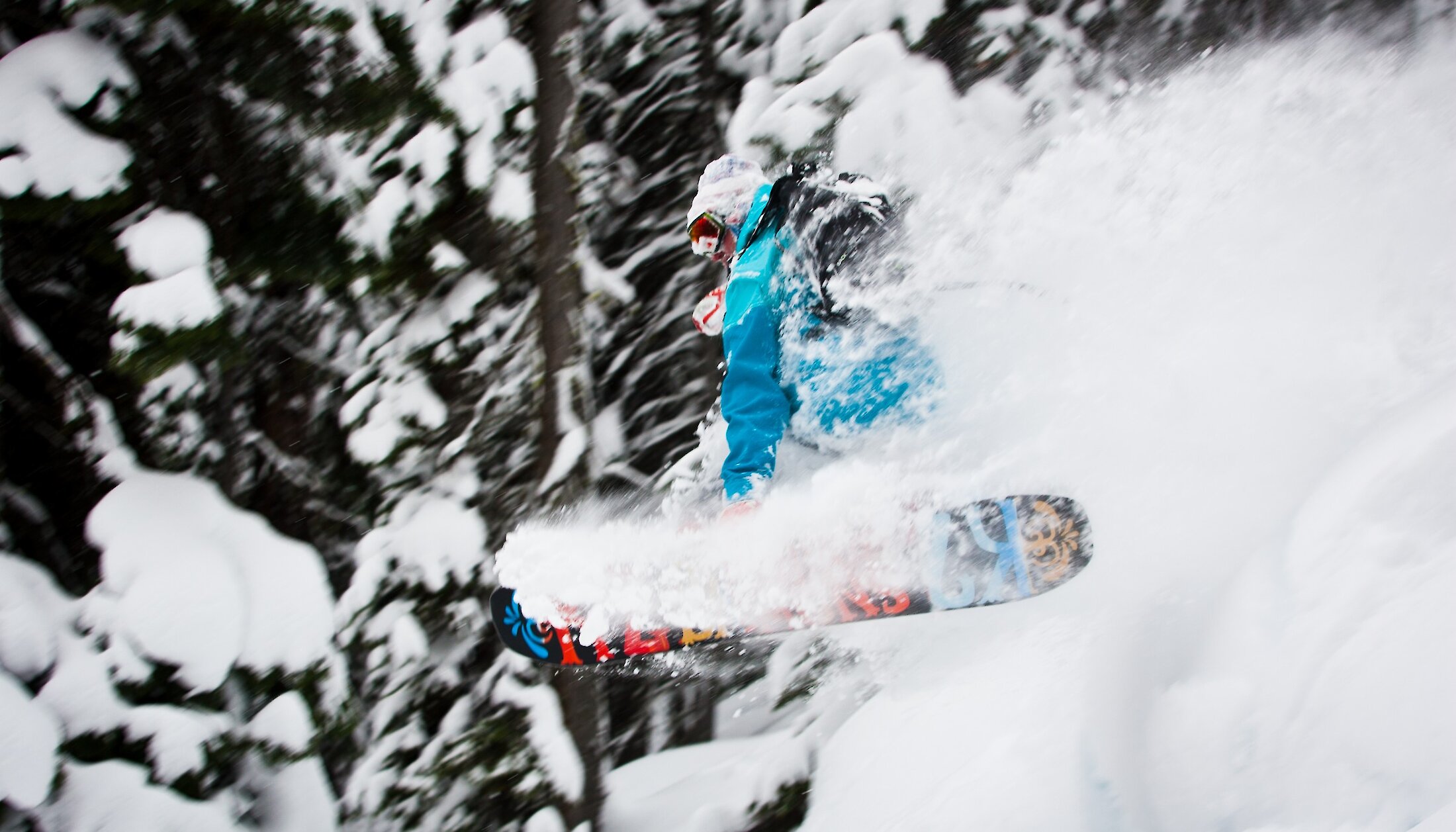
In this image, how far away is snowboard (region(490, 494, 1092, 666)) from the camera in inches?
120

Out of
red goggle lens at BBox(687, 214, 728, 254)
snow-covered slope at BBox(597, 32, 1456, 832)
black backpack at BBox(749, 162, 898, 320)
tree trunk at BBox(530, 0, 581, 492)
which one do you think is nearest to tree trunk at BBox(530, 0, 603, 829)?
tree trunk at BBox(530, 0, 581, 492)

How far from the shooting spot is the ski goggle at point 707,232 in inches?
132

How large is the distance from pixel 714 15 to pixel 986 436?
163 inches

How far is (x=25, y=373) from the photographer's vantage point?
327cm

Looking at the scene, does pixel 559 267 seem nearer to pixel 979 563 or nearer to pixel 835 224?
pixel 835 224

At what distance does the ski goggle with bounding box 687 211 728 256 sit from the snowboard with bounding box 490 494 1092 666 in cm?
129

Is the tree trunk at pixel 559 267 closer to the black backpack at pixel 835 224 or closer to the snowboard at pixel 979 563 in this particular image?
the snowboard at pixel 979 563

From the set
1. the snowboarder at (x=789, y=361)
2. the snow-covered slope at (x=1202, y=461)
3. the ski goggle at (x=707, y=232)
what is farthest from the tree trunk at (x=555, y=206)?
the snow-covered slope at (x=1202, y=461)

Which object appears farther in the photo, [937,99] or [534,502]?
[937,99]

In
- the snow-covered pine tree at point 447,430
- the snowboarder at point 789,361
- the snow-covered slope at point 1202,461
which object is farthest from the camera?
the snow-covered pine tree at point 447,430

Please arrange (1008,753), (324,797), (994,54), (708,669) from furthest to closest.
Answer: (708,669)
(994,54)
(324,797)
(1008,753)

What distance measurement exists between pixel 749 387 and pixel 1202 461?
165 centimetres

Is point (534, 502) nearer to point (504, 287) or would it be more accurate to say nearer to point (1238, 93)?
point (504, 287)

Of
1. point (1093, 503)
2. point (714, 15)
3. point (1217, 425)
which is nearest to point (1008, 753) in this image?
point (1093, 503)
